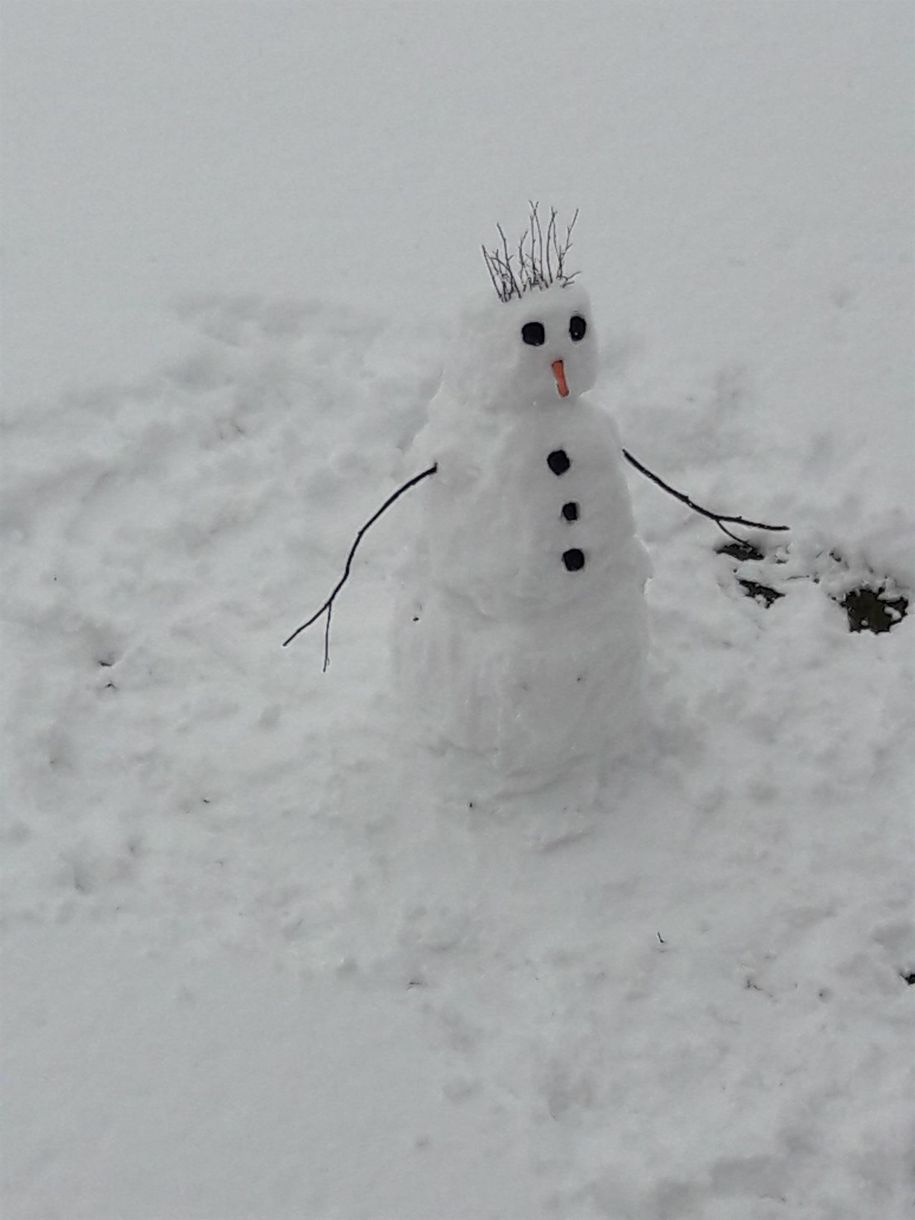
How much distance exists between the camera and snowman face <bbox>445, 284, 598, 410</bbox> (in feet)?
8.46

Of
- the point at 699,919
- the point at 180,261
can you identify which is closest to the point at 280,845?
the point at 699,919

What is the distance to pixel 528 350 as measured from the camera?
2.59 meters

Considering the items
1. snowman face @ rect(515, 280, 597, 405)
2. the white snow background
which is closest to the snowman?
snowman face @ rect(515, 280, 597, 405)

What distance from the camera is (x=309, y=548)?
13.4 ft

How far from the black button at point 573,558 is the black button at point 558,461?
20cm

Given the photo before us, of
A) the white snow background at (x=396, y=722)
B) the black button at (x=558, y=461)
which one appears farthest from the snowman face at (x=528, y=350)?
the white snow background at (x=396, y=722)

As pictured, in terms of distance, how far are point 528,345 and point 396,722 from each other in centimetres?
126

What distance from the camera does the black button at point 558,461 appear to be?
272 centimetres

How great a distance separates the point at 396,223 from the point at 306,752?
121 inches

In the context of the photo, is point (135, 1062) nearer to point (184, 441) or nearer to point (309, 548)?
point (309, 548)

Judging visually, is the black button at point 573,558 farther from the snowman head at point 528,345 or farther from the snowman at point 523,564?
the snowman head at point 528,345

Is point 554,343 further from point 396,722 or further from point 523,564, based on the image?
point 396,722

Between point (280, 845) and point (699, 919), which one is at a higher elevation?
point (280, 845)

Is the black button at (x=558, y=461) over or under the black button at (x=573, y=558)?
over
